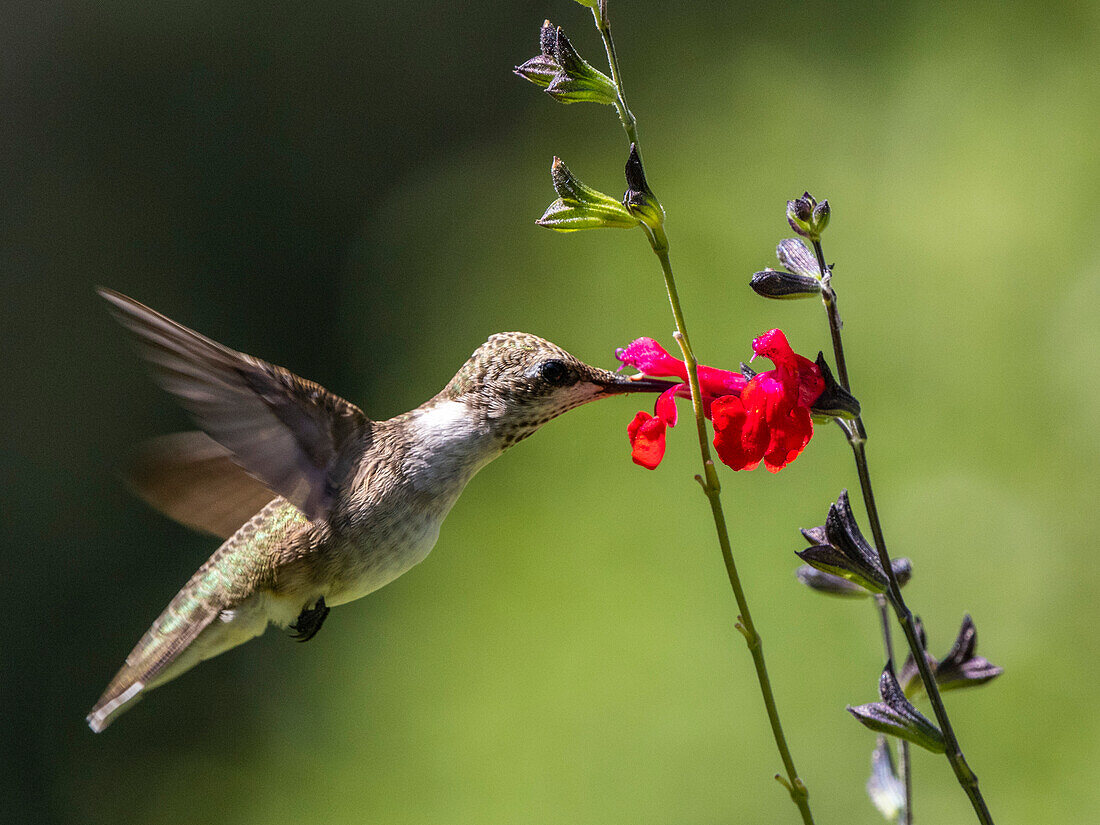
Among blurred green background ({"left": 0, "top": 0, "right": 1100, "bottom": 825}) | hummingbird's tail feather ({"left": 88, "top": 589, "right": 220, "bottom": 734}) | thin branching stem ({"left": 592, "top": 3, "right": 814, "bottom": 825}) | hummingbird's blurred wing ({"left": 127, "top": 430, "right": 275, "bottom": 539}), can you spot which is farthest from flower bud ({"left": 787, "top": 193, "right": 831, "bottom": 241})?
blurred green background ({"left": 0, "top": 0, "right": 1100, "bottom": 825})

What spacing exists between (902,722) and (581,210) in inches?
18.9

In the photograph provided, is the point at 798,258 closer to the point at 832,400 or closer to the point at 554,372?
the point at 832,400

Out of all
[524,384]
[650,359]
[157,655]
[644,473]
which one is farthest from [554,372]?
[644,473]

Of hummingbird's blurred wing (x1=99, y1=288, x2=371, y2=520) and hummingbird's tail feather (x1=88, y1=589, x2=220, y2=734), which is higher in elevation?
hummingbird's blurred wing (x1=99, y1=288, x2=371, y2=520)

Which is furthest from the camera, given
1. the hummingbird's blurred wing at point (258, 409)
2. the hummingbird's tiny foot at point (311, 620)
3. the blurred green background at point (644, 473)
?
the blurred green background at point (644, 473)

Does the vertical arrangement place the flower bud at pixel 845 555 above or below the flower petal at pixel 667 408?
below

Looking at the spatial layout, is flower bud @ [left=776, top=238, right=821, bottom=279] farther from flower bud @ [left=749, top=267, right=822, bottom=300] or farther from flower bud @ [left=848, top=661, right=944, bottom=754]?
flower bud @ [left=848, top=661, right=944, bottom=754]

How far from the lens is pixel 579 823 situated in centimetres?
260

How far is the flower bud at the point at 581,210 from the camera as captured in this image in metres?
0.88

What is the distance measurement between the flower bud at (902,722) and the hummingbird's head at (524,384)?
1.44 ft

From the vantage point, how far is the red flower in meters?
0.89

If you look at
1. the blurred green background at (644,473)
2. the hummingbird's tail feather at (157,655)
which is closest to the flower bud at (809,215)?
the hummingbird's tail feather at (157,655)

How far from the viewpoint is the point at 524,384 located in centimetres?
128

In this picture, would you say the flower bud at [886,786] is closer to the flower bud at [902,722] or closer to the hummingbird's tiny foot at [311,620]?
the flower bud at [902,722]
